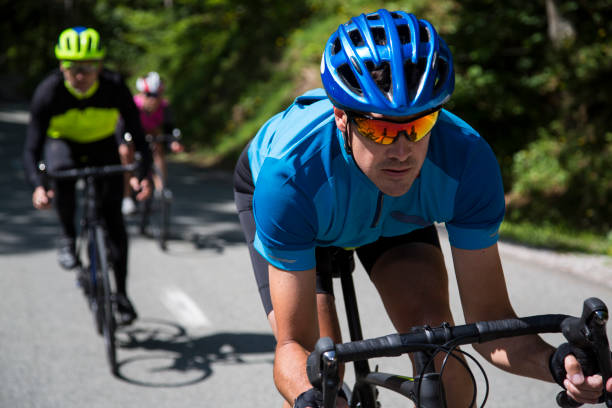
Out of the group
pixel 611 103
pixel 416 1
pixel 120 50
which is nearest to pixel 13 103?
pixel 120 50

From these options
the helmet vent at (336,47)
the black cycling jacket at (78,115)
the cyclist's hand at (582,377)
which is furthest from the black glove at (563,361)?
the black cycling jacket at (78,115)

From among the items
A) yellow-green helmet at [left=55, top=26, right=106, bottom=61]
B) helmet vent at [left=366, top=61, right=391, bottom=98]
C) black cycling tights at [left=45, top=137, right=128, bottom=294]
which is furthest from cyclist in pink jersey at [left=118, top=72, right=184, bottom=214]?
helmet vent at [left=366, top=61, right=391, bottom=98]

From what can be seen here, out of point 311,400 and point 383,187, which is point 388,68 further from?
point 311,400

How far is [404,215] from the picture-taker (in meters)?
2.53

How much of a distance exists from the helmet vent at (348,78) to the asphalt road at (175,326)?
2.36 m

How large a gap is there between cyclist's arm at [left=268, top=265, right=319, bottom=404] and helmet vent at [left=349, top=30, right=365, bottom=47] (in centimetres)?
76

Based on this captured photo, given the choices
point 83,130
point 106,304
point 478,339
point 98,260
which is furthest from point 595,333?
point 83,130

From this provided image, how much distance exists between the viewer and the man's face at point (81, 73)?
496 centimetres

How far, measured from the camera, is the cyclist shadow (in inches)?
185

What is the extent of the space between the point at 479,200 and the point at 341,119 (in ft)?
1.80

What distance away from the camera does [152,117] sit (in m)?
9.15

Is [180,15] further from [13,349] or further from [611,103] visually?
[13,349]

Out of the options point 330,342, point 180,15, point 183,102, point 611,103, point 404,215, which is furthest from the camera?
point 180,15

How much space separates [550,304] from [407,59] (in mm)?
4185
